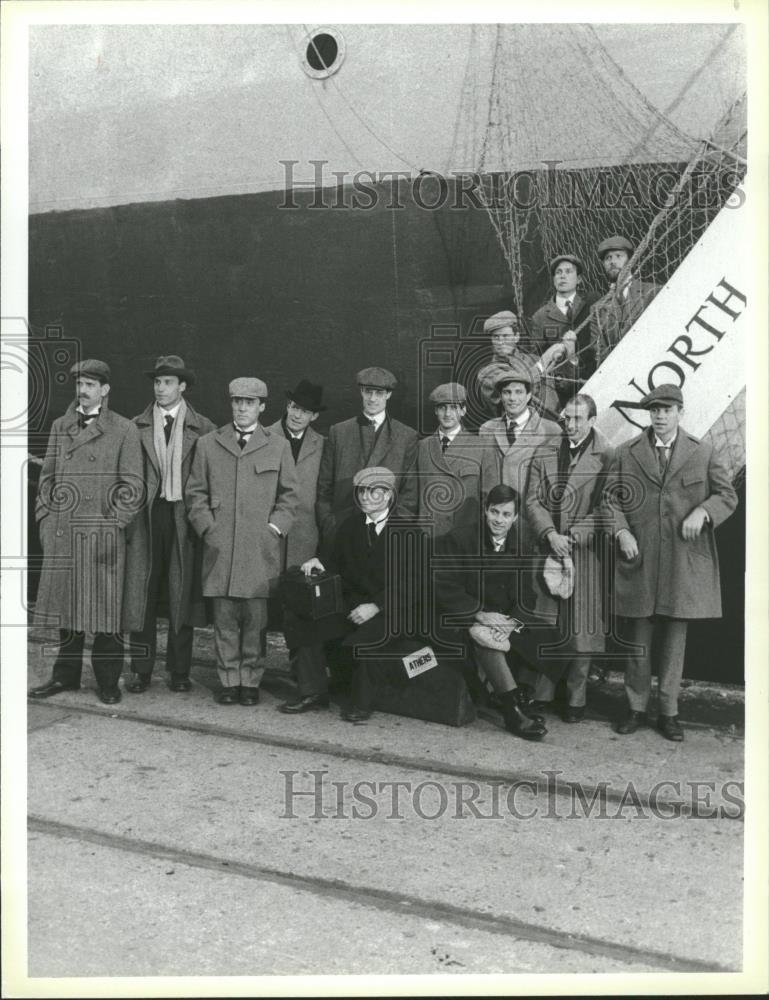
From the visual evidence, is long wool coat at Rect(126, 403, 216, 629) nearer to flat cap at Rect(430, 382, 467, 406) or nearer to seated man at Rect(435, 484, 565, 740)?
flat cap at Rect(430, 382, 467, 406)

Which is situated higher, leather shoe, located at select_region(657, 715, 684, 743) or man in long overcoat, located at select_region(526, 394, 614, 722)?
man in long overcoat, located at select_region(526, 394, 614, 722)

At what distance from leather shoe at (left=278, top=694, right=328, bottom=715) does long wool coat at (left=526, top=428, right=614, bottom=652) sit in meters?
1.16

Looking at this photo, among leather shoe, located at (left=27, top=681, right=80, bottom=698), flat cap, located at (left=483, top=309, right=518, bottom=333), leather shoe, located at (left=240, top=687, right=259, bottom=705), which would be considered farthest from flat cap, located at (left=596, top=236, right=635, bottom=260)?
leather shoe, located at (left=27, top=681, right=80, bottom=698)

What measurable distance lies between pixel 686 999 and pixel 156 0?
4.17 meters

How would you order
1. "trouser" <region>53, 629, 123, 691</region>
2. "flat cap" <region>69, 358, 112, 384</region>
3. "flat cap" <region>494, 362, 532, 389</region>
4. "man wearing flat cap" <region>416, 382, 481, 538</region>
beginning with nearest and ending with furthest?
"flat cap" <region>494, 362, 532, 389</region> → "man wearing flat cap" <region>416, 382, 481, 538</region> → "flat cap" <region>69, 358, 112, 384</region> → "trouser" <region>53, 629, 123, 691</region>

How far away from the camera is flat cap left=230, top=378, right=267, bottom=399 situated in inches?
205

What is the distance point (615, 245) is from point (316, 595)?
2095mm

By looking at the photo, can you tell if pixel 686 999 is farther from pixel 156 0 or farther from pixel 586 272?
pixel 156 0

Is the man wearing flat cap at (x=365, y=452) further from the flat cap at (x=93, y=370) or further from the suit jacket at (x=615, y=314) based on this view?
the flat cap at (x=93, y=370)

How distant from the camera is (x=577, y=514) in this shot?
16.0ft

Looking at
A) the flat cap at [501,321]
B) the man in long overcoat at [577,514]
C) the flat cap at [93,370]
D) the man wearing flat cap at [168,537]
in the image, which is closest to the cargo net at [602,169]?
the flat cap at [501,321]

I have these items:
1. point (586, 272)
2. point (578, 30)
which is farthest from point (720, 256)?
point (578, 30)

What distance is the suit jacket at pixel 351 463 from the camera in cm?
492

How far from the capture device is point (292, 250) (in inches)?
195
